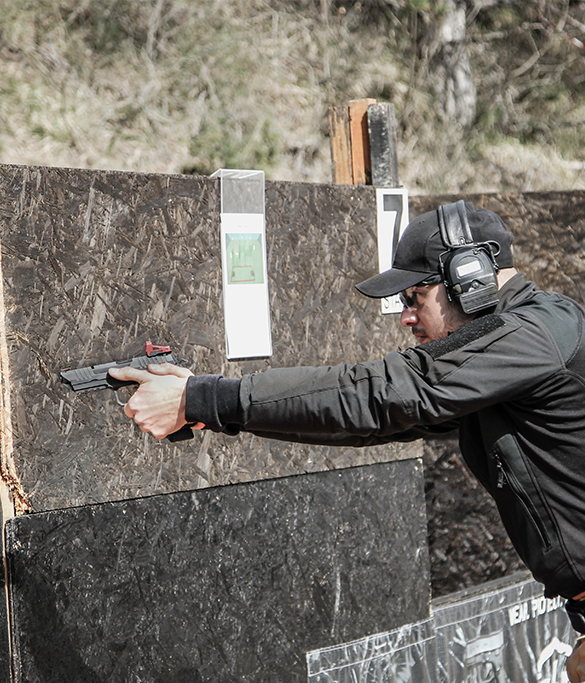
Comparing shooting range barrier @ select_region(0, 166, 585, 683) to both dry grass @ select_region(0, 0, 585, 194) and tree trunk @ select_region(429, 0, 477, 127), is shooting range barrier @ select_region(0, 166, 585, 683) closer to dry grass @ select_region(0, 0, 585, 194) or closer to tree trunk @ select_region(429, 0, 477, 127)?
dry grass @ select_region(0, 0, 585, 194)

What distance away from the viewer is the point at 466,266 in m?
1.68

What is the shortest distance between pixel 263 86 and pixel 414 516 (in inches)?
201

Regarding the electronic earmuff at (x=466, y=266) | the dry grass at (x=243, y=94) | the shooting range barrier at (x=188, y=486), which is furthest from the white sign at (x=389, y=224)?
the dry grass at (x=243, y=94)

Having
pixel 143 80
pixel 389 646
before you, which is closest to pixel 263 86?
pixel 143 80

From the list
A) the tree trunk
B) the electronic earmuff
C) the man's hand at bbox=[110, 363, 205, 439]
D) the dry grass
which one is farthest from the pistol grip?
the tree trunk

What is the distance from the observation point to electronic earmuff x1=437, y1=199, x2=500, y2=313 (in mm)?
1685

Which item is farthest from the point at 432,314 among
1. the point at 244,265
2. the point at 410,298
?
the point at 244,265

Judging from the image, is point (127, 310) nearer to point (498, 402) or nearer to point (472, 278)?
point (472, 278)

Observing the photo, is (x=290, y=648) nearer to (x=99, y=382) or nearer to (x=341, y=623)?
(x=341, y=623)

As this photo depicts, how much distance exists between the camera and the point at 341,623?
2592mm

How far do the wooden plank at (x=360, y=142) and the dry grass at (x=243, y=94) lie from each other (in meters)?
3.05

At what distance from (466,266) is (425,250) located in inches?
5.1

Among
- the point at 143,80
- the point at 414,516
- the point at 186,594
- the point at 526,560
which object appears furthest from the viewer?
the point at 143,80

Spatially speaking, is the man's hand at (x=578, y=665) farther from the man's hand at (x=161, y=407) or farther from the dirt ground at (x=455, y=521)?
Result: the dirt ground at (x=455, y=521)
